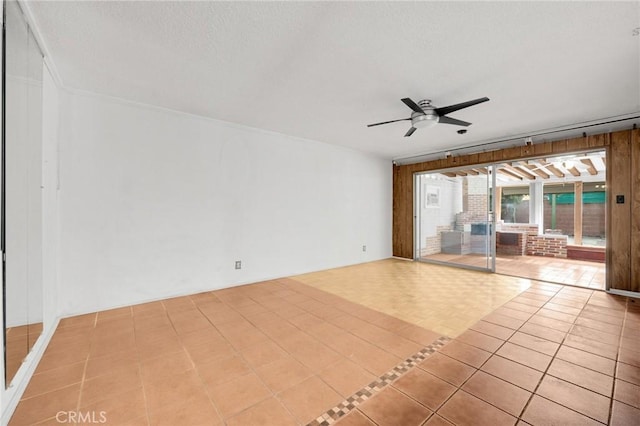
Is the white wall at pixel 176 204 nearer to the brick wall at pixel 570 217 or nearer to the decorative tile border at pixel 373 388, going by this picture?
the decorative tile border at pixel 373 388

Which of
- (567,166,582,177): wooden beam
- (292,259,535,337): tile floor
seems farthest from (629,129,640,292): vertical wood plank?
(567,166,582,177): wooden beam

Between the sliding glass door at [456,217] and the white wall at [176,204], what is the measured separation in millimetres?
2439

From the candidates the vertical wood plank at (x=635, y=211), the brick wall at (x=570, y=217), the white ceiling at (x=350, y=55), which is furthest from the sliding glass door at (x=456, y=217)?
the brick wall at (x=570, y=217)

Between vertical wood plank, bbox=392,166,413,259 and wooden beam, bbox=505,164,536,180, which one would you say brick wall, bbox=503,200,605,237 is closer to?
wooden beam, bbox=505,164,536,180

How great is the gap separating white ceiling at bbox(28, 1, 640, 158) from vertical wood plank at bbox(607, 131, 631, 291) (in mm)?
590

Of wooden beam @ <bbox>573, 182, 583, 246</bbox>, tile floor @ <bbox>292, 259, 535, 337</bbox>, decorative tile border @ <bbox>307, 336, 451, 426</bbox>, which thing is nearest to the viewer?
decorative tile border @ <bbox>307, 336, 451, 426</bbox>

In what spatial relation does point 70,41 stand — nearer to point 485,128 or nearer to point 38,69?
point 38,69

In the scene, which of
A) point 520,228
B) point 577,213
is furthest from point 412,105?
point 577,213

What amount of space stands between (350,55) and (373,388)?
268 centimetres

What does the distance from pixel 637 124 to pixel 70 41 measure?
680 cm

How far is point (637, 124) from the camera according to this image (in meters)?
3.79

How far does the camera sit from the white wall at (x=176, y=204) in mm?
3143

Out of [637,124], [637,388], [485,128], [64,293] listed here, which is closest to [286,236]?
[64,293]

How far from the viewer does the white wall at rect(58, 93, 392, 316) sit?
10.3 feet
